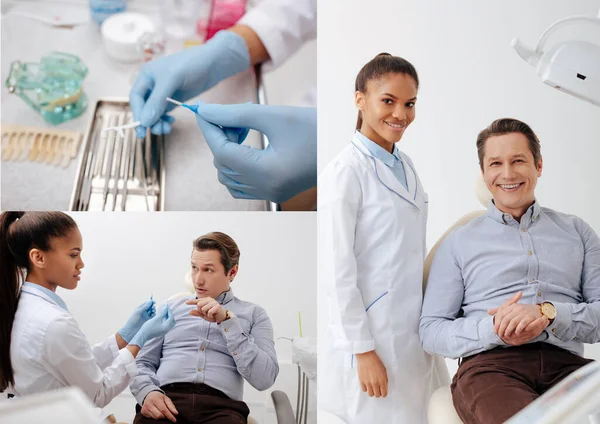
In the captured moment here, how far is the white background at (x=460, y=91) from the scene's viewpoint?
1831 mm

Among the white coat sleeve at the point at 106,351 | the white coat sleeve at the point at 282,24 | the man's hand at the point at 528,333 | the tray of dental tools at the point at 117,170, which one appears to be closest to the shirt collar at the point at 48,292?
the white coat sleeve at the point at 106,351

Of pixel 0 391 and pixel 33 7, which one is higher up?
pixel 33 7

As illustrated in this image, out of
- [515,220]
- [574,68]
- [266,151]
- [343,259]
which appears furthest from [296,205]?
[574,68]

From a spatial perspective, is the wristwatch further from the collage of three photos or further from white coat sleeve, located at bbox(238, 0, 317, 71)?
white coat sleeve, located at bbox(238, 0, 317, 71)

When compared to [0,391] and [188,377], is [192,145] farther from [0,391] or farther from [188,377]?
[0,391]

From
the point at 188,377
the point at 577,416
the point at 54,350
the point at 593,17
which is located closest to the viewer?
the point at 577,416

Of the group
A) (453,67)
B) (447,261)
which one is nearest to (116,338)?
(447,261)

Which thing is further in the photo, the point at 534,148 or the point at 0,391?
the point at 534,148

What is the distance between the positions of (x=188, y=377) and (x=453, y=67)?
1.18 metres

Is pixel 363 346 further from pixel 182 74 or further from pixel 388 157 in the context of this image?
pixel 182 74

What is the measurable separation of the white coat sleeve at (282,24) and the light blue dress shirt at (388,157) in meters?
0.38

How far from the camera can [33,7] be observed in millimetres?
1920

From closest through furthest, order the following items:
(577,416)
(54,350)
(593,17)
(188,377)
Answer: (577,416) → (54,350) → (188,377) → (593,17)

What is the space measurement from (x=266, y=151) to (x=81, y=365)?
2.54 ft
